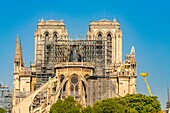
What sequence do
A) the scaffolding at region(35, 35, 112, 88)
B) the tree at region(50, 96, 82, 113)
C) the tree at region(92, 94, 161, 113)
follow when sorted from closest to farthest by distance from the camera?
1. the tree at region(50, 96, 82, 113)
2. the tree at region(92, 94, 161, 113)
3. the scaffolding at region(35, 35, 112, 88)

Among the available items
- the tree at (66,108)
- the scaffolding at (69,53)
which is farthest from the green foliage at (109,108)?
the scaffolding at (69,53)

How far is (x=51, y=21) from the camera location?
151250mm

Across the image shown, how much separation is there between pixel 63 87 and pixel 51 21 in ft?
75.9

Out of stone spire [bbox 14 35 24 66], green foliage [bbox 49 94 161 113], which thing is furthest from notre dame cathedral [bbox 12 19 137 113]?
green foliage [bbox 49 94 161 113]

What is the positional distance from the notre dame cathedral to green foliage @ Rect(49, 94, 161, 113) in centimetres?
1420

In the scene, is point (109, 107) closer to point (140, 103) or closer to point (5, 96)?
point (140, 103)

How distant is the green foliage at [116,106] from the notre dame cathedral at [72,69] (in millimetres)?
14198

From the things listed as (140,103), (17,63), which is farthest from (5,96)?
(140,103)

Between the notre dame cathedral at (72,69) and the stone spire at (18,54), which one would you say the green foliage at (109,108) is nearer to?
the notre dame cathedral at (72,69)

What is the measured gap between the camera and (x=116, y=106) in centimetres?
10025

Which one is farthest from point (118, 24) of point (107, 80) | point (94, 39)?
point (107, 80)

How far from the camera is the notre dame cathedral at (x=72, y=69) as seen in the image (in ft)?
430

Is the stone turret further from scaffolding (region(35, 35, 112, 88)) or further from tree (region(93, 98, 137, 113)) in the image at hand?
tree (region(93, 98, 137, 113))

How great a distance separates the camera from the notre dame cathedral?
430 ft
